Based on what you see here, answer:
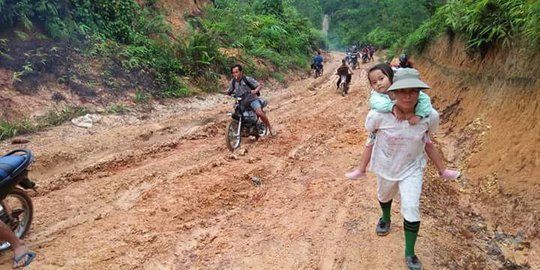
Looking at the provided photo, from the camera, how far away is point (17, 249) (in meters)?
4.23

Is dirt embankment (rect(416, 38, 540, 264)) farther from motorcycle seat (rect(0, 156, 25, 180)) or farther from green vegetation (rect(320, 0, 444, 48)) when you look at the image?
green vegetation (rect(320, 0, 444, 48))

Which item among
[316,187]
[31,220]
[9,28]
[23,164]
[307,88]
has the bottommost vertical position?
[307,88]

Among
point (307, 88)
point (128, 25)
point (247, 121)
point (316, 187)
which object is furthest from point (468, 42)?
point (128, 25)

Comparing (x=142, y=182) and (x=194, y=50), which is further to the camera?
(x=194, y=50)

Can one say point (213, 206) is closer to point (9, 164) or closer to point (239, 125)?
point (9, 164)

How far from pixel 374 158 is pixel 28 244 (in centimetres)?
366

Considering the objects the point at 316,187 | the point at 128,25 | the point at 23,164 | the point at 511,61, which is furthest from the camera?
the point at 128,25

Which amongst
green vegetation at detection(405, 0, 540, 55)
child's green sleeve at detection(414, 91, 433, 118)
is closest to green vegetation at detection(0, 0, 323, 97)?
→ green vegetation at detection(405, 0, 540, 55)

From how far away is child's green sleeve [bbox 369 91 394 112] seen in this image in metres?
3.73

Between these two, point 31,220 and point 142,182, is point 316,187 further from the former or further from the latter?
point 31,220

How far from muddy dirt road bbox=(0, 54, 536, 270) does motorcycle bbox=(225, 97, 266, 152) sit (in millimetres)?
273

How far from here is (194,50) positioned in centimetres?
1490

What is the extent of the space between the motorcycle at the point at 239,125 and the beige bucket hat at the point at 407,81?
4.98 meters

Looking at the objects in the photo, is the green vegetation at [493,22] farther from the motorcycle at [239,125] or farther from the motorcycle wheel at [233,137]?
the motorcycle wheel at [233,137]
